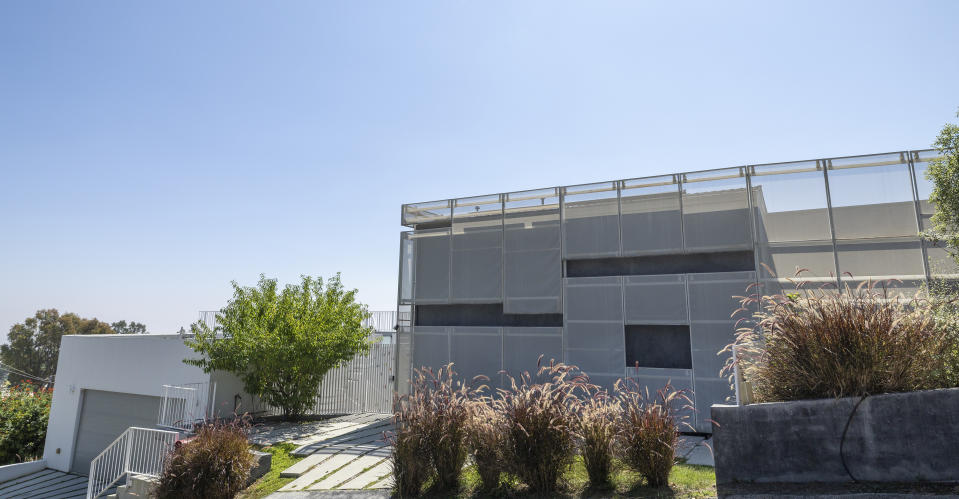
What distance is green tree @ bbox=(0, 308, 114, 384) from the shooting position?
41.9 m

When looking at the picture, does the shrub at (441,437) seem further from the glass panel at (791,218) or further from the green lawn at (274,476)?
the glass panel at (791,218)

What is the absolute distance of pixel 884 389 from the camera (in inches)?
184

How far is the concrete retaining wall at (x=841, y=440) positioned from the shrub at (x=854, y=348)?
0.22 meters

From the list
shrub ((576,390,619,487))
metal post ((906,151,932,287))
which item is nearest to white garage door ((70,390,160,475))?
shrub ((576,390,619,487))

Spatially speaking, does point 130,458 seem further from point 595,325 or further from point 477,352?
point 595,325

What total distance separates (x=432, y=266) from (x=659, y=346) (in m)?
6.29

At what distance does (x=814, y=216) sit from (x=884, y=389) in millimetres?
7246

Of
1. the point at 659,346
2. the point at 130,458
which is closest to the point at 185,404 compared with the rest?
the point at 130,458

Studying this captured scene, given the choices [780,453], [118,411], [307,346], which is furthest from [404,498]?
Answer: [118,411]

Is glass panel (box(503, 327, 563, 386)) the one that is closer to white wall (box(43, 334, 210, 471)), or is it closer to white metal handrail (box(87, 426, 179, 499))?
white metal handrail (box(87, 426, 179, 499))

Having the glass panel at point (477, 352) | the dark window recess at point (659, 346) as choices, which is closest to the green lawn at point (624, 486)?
the dark window recess at point (659, 346)

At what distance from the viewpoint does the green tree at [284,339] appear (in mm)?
12930

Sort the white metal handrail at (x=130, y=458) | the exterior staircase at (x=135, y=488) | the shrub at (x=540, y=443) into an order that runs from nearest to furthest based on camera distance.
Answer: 1. the shrub at (x=540, y=443)
2. the exterior staircase at (x=135, y=488)
3. the white metal handrail at (x=130, y=458)

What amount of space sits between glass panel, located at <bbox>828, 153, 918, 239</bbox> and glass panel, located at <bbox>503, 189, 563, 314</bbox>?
5959 millimetres
